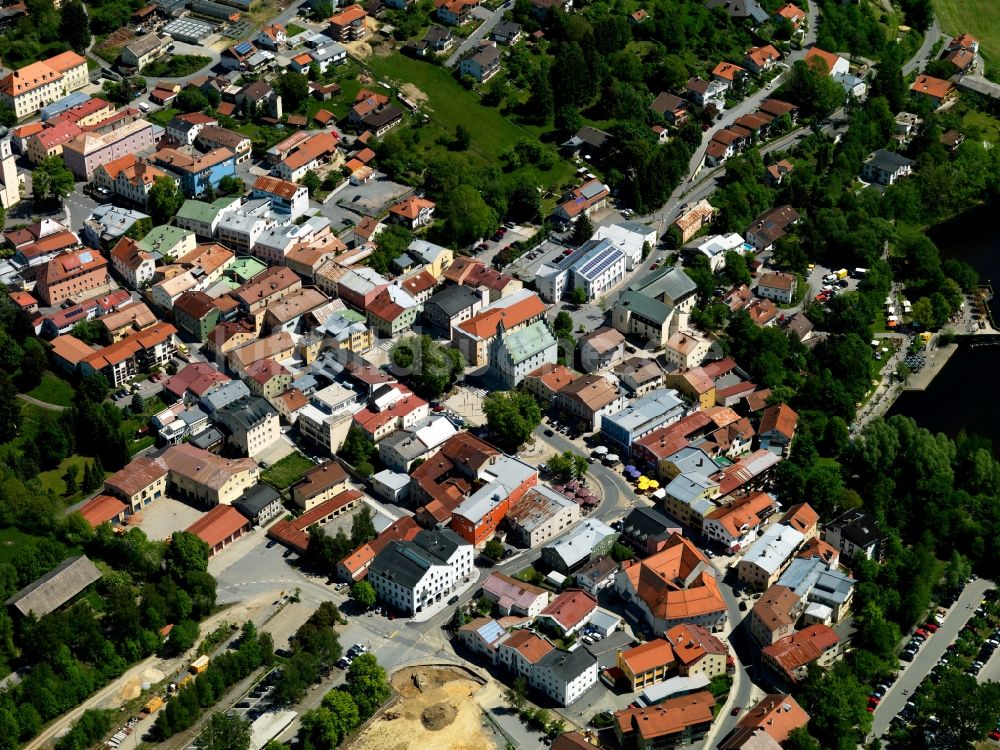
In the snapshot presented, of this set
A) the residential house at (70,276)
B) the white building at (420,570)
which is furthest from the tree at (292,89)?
the white building at (420,570)

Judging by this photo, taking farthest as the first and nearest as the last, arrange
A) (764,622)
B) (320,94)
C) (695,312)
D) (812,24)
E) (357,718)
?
(812,24)
(320,94)
(695,312)
(764,622)
(357,718)

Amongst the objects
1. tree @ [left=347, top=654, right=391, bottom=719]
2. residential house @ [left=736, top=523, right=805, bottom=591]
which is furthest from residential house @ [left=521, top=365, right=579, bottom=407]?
tree @ [left=347, top=654, right=391, bottom=719]

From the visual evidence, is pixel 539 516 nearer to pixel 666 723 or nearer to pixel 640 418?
pixel 640 418

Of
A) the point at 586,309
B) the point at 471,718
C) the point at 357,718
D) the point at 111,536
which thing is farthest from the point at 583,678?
the point at 586,309

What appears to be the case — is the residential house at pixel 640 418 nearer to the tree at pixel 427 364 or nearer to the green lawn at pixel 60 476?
the tree at pixel 427 364

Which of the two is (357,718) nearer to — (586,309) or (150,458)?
(150,458)

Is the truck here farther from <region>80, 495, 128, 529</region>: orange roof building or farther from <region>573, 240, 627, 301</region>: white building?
<region>573, 240, 627, 301</region>: white building
